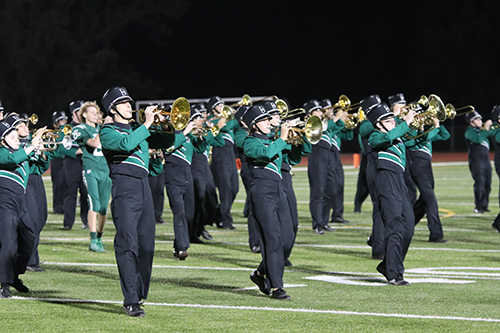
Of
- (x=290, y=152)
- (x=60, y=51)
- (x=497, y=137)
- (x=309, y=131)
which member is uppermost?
(x=60, y=51)

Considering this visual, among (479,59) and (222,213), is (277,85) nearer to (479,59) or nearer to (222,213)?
(479,59)

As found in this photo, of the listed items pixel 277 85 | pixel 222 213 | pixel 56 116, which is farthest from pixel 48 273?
pixel 277 85

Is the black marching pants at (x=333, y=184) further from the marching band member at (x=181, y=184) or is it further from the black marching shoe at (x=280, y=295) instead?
the black marching shoe at (x=280, y=295)

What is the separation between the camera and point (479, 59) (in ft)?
175

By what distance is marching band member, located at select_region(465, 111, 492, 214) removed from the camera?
1680 cm

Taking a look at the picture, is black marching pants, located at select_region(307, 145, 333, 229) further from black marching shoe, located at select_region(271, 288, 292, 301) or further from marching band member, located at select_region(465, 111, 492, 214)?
black marching shoe, located at select_region(271, 288, 292, 301)

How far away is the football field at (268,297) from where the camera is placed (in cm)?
669

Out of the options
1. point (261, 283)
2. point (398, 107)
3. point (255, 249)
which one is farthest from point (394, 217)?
point (255, 249)

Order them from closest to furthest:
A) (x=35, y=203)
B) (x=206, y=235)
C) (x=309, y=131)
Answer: (x=309, y=131) < (x=35, y=203) < (x=206, y=235)

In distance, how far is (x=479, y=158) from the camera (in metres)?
17.6

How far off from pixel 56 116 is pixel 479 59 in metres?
42.3

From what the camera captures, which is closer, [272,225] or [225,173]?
[272,225]

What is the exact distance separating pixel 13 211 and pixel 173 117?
1943 mm

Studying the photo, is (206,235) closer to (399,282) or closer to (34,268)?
(34,268)
